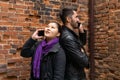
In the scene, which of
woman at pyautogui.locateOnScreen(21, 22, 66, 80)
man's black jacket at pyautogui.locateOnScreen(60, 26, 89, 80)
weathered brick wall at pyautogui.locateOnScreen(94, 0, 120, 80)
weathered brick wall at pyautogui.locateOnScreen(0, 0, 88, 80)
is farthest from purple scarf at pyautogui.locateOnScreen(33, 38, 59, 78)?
weathered brick wall at pyautogui.locateOnScreen(94, 0, 120, 80)

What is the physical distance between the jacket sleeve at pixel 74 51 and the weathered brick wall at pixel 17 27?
3.61ft

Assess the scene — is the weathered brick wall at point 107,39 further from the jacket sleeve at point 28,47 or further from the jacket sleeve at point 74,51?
the jacket sleeve at point 28,47

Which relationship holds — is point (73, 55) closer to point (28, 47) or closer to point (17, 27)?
point (28, 47)

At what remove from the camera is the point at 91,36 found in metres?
4.88

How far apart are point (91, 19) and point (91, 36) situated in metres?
0.32

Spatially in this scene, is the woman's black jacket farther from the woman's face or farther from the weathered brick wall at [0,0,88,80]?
the weathered brick wall at [0,0,88,80]

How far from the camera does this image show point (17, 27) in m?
3.95

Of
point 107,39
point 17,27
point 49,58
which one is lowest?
point 107,39

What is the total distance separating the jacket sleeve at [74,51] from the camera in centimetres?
302

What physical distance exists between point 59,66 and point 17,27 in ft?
4.25

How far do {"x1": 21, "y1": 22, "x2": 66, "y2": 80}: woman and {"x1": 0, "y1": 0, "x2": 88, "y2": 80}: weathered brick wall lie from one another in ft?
2.61

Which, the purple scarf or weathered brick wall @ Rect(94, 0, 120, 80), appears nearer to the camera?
the purple scarf

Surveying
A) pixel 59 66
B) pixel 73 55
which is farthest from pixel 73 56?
pixel 59 66

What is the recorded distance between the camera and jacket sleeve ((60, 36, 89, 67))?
3.02 meters
